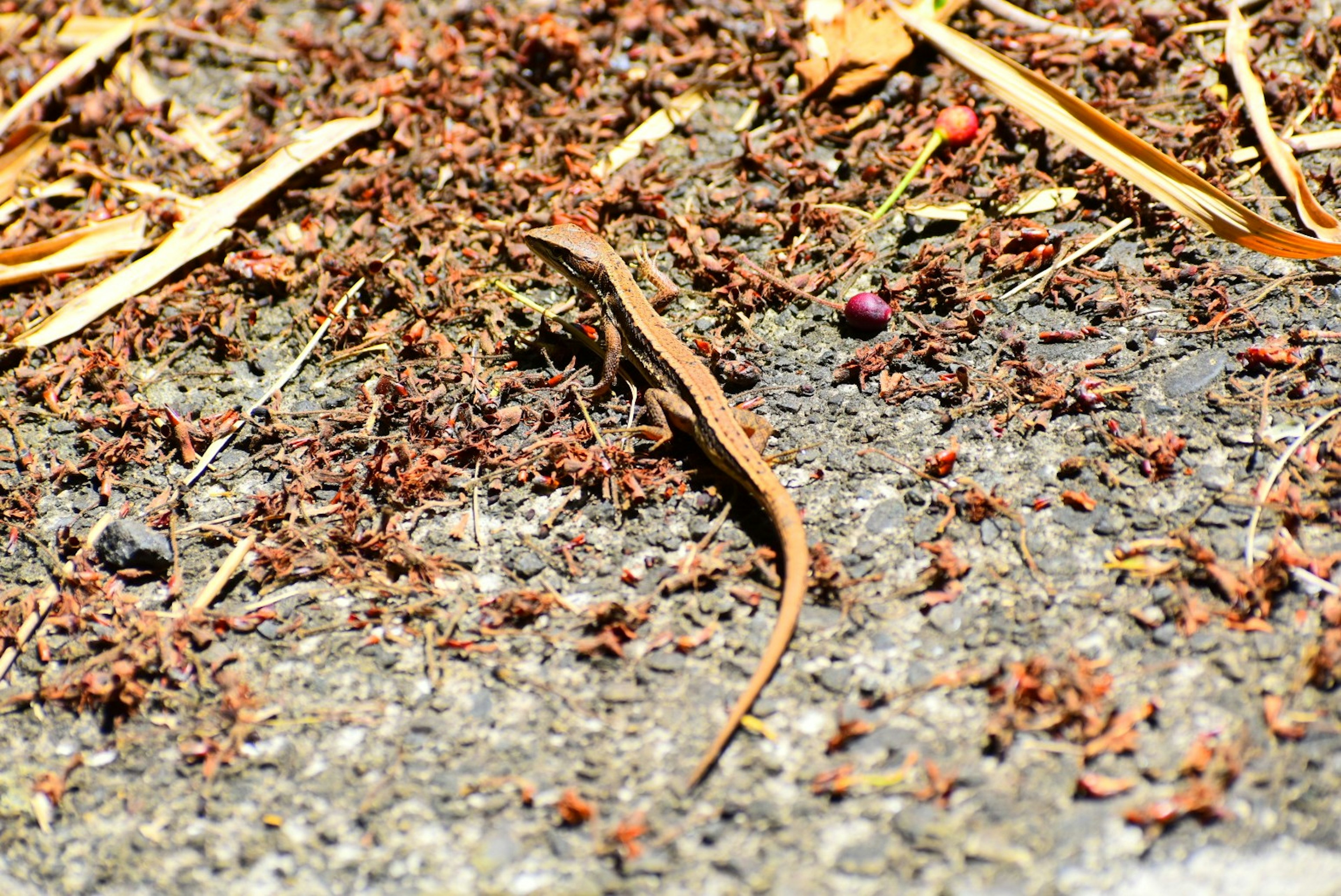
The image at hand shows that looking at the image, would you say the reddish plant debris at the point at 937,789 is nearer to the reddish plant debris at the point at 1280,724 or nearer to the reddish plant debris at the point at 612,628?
the reddish plant debris at the point at 1280,724

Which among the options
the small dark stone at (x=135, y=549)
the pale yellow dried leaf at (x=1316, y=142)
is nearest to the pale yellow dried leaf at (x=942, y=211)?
the pale yellow dried leaf at (x=1316, y=142)

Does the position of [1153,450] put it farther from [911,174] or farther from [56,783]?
[56,783]

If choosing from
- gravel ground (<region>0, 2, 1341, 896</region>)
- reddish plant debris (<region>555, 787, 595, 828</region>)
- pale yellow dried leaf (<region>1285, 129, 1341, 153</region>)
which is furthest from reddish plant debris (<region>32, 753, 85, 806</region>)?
pale yellow dried leaf (<region>1285, 129, 1341, 153</region>)

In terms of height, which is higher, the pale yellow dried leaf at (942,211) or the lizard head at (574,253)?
the pale yellow dried leaf at (942,211)

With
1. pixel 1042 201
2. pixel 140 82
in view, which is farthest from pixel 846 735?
pixel 140 82

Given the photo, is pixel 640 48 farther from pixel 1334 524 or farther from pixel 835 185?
pixel 1334 524

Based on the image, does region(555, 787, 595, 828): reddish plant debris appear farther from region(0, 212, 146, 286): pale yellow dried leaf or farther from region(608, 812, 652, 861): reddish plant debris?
region(0, 212, 146, 286): pale yellow dried leaf

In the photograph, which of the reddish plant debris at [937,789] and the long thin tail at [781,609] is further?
the long thin tail at [781,609]
